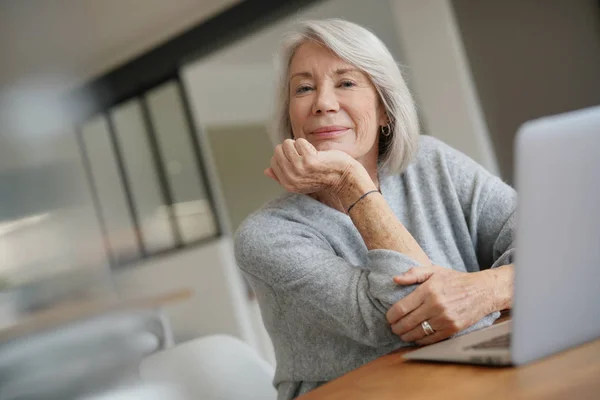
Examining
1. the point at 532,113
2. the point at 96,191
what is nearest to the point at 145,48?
the point at 96,191

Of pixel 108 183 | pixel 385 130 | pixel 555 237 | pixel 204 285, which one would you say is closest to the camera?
pixel 555 237

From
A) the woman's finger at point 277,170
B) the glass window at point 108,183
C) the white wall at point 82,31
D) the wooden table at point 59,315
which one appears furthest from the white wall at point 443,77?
the glass window at point 108,183

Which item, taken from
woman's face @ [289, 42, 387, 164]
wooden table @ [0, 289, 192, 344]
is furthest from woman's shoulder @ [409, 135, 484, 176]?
wooden table @ [0, 289, 192, 344]

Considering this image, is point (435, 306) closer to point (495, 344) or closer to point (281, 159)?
point (495, 344)

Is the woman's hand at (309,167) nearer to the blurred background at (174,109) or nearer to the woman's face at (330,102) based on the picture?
the woman's face at (330,102)

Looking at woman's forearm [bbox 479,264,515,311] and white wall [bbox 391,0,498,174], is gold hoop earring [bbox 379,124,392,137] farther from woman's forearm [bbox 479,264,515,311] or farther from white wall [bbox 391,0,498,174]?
white wall [bbox 391,0,498,174]

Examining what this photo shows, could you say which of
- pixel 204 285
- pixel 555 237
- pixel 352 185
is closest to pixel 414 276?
pixel 352 185

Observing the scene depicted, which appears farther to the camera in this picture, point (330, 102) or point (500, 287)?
point (330, 102)

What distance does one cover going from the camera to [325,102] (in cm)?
97

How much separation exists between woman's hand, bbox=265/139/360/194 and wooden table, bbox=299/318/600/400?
0.95 ft

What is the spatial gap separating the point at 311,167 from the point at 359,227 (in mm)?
100

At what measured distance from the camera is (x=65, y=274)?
3.87 m

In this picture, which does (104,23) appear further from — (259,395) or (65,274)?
(259,395)

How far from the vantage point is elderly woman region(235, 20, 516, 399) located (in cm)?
76
